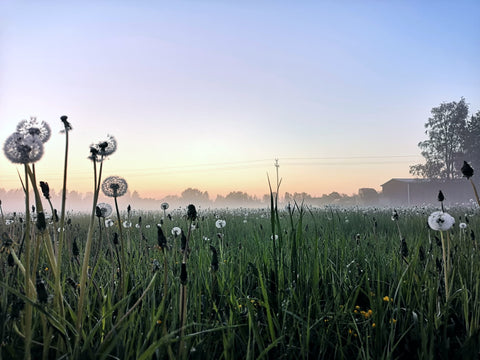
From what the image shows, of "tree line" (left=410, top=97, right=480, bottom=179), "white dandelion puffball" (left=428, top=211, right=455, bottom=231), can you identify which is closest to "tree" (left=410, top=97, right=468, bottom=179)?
"tree line" (left=410, top=97, right=480, bottom=179)

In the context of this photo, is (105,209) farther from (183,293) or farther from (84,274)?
(183,293)

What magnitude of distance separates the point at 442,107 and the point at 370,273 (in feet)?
230

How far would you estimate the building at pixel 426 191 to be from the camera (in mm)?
64062

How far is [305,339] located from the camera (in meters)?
2.01

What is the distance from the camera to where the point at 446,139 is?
62281 millimetres

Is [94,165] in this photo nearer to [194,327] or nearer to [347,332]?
[194,327]

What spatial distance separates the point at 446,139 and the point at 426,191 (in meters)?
10.8

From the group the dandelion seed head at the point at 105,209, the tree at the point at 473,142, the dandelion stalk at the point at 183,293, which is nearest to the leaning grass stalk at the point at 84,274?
the dandelion stalk at the point at 183,293

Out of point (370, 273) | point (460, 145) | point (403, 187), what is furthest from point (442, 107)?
point (370, 273)

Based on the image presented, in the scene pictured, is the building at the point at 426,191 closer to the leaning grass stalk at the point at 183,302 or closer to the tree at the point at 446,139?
the tree at the point at 446,139

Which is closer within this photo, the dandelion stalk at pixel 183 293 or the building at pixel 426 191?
the dandelion stalk at pixel 183 293

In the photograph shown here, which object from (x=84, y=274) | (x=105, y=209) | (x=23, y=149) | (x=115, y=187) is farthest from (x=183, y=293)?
(x=105, y=209)

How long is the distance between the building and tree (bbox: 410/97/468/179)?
2094 millimetres

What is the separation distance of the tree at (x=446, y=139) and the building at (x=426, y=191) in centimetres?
209
